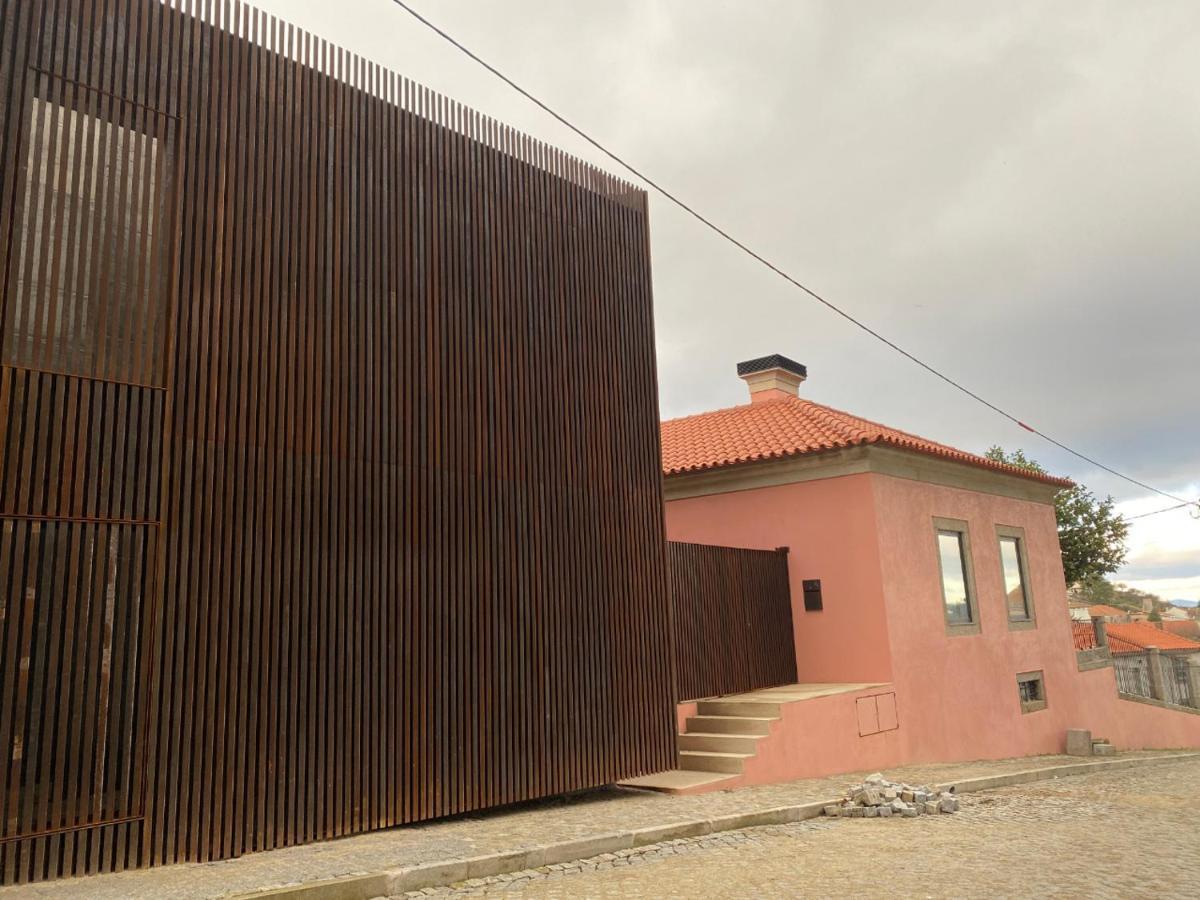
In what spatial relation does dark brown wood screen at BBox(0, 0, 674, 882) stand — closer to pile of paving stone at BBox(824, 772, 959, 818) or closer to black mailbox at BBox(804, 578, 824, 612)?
pile of paving stone at BBox(824, 772, 959, 818)

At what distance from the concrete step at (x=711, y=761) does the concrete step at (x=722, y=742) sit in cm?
7

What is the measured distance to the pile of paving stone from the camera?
8.43 metres

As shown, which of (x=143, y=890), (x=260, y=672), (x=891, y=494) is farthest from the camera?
(x=891, y=494)

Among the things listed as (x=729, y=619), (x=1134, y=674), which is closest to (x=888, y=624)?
(x=729, y=619)

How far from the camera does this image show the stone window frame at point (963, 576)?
1395cm

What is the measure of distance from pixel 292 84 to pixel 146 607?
4.41 m

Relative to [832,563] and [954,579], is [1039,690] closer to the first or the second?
[954,579]

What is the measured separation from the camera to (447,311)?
8.20 m

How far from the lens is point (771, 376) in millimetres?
17922

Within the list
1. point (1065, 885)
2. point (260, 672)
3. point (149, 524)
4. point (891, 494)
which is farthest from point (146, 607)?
point (891, 494)

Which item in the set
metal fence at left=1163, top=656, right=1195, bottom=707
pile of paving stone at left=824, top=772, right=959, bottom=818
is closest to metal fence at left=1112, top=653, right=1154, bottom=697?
metal fence at left=1163, top=656, right=1195, bottom=707

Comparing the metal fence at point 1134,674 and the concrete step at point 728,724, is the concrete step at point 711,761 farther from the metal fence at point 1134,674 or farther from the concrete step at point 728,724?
the metal fence at point 1134,674

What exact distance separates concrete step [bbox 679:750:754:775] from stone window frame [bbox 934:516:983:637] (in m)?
5.53

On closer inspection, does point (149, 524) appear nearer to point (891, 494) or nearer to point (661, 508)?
point (661, 508)
